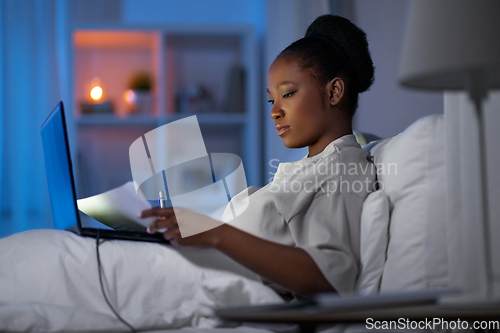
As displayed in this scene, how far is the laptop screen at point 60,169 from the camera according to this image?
87cm

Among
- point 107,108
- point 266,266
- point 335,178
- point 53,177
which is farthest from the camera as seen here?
point 107,108

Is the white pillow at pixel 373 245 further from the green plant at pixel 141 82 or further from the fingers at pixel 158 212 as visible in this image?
the green plant at pixel 141 82

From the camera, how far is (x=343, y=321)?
1.72ft

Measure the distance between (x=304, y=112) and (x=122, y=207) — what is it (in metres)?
0.49

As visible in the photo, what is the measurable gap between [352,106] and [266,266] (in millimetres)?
564

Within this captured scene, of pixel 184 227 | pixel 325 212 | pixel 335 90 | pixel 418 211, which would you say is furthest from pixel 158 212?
pixel 335 90

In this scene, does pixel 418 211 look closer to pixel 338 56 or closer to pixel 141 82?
pixel 338 56

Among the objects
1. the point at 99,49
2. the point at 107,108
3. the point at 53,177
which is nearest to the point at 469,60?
the point at 53,177

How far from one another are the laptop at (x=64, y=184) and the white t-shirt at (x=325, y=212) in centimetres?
22

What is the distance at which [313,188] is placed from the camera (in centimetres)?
90

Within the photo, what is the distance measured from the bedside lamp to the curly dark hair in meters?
0.52

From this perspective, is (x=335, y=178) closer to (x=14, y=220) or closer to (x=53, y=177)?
(x=53, y=177)

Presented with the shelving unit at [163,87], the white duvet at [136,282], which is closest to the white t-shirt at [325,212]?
the white duvet at [136,282]

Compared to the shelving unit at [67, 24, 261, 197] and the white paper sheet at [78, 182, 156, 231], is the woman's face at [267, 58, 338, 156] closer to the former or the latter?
the white paper sheet at [78, 182, 156, 231]
